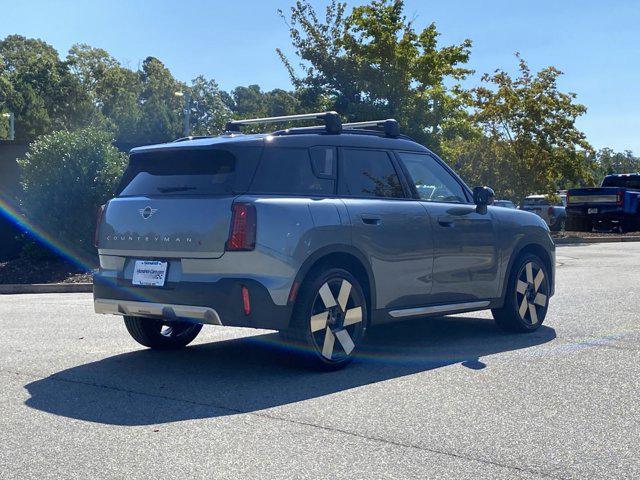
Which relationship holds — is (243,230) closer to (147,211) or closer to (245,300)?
(245,300)

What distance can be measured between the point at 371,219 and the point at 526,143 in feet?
95.7

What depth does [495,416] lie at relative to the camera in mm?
5543

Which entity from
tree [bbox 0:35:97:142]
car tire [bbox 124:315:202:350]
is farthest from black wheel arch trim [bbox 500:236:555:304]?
tree [bbox 0:35:97:142]

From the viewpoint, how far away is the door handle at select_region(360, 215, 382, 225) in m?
7.19

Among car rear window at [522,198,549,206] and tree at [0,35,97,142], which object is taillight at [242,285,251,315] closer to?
car rear window at [522,198,549,206]

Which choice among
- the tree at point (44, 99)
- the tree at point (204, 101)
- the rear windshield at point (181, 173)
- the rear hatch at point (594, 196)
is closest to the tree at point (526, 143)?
the rear hatch at point (594, 196)

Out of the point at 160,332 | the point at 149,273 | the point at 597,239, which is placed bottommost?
the point at 597,239

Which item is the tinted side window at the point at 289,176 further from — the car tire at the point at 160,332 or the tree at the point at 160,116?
the tree at the point at 160,116

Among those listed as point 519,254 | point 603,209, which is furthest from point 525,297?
point 603,209

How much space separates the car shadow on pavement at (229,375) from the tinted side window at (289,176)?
120cm

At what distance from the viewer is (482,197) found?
8.34 m

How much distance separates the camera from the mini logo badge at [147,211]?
6.93 metres

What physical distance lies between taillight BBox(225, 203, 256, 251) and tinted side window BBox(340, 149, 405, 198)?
1.05m

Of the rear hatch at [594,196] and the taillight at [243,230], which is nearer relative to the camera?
the taillight at [243,230]
